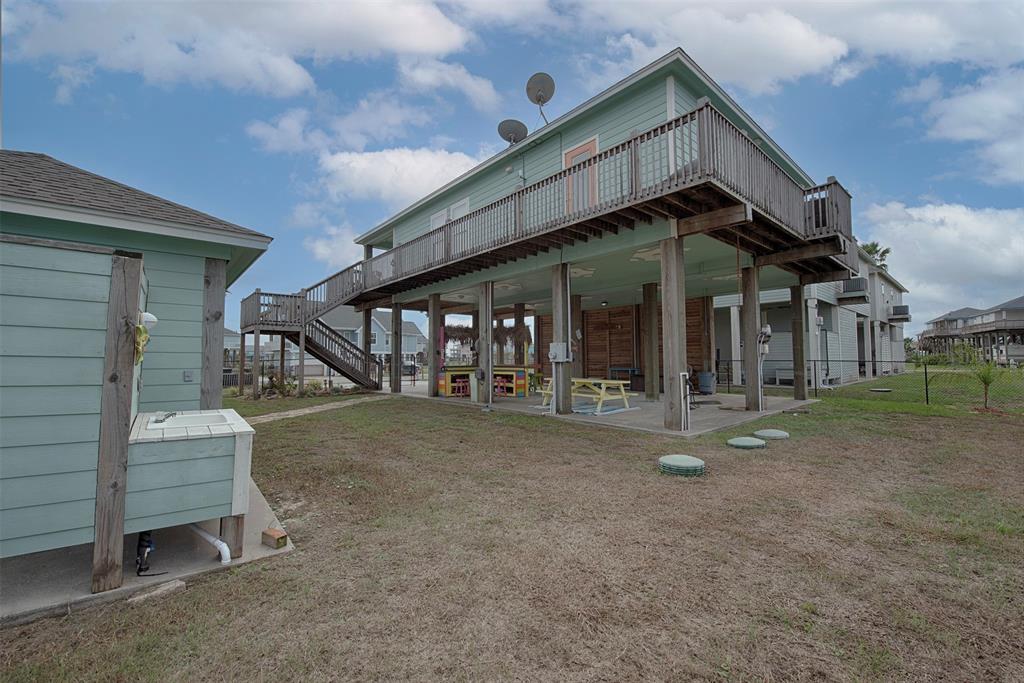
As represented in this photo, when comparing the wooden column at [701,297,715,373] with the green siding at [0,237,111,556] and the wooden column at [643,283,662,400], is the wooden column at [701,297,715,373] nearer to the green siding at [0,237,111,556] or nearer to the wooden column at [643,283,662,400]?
the wooden column at [643,283,662,400]

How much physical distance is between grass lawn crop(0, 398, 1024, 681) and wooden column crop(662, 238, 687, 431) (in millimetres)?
2138

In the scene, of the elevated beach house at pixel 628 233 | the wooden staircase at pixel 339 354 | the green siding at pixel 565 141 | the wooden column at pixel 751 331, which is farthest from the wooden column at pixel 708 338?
the wooden staircase at pixel 339 354

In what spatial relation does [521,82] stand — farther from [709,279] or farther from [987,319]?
[987,319]

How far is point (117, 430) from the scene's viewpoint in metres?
2.34

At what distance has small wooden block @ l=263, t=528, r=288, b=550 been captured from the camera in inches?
117

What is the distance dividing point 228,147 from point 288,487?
44.6ft

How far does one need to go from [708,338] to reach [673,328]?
9.20 meters

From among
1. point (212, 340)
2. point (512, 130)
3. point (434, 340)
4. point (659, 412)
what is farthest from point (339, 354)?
point (659, 412)

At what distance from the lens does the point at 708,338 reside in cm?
1506

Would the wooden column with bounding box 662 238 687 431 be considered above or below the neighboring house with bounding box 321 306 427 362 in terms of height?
below

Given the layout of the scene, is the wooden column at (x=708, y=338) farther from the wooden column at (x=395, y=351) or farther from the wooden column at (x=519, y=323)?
the wooden column at (x=395, y=351)

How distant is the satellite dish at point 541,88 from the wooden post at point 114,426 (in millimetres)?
11359

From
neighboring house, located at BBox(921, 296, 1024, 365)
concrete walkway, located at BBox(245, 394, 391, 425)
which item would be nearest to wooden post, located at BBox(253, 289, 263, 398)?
concrete walkway, located at BBox(245, 394, 391, 425)

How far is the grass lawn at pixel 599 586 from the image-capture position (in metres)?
1.84
